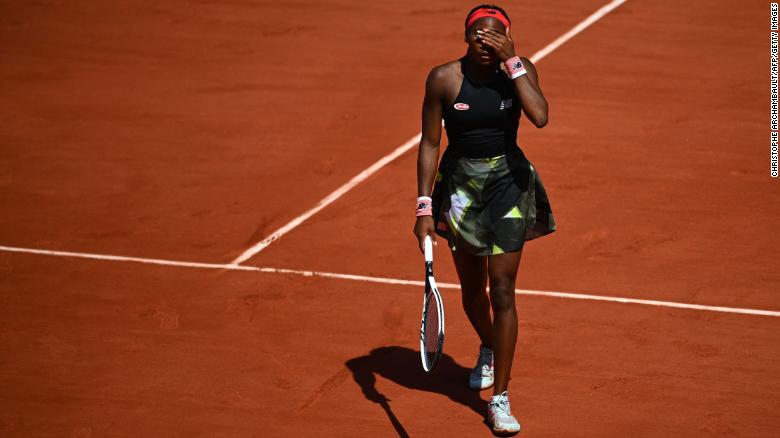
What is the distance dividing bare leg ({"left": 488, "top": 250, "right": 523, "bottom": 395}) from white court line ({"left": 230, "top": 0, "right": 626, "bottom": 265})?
146 inches

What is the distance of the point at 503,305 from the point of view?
23.9 feet

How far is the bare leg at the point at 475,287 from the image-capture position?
7602mm

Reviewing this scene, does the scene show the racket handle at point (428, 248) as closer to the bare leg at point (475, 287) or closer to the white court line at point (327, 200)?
the bare leg at point (475, 287)

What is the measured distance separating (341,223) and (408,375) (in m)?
3.07

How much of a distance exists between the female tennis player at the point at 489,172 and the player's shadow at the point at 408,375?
1.78 feet

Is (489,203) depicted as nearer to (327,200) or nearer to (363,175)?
(327,200)

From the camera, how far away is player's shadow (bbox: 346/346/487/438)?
8062mm

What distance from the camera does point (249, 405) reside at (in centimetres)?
796

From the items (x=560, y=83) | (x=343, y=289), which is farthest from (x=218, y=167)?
(x=560, y=83)

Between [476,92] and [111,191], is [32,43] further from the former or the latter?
[476,92]

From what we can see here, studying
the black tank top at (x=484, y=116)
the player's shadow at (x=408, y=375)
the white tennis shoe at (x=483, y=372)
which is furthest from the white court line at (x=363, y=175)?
the black tank top at (x=484, y=116)

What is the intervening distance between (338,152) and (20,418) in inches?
227

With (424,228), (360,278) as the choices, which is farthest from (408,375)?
(360,278)

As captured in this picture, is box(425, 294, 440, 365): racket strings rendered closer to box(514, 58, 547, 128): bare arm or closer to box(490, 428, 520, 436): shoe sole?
box(490, 428, 520, 436): shoe sole
